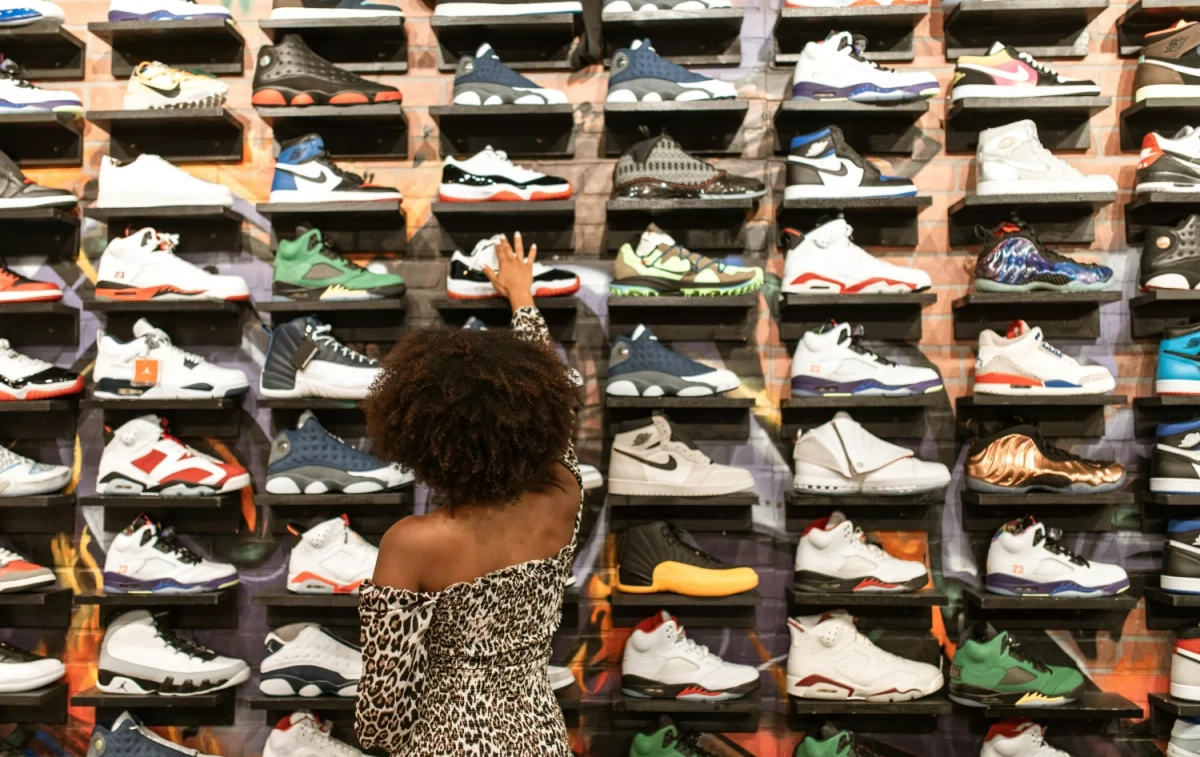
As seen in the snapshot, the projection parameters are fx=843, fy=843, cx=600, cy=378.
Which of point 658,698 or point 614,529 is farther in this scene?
point 614,529

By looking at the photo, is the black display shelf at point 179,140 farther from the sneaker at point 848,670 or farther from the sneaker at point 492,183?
the sneaker at point 848,670

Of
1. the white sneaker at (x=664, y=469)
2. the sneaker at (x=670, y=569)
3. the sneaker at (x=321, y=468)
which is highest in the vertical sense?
the white sneaker at (x=664, y=469)

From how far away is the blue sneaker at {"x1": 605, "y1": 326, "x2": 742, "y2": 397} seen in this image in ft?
10.1

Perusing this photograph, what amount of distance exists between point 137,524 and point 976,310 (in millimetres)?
3328

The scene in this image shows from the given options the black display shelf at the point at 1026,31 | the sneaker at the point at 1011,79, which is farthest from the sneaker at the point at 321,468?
the black display shelf at the point at 1026,31

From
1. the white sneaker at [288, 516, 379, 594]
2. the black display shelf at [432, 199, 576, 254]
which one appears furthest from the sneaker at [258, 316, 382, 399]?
the black display shelf at [432, 199, 576, 254]

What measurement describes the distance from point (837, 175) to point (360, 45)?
1.97 m

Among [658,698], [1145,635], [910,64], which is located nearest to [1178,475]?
[1145,635]

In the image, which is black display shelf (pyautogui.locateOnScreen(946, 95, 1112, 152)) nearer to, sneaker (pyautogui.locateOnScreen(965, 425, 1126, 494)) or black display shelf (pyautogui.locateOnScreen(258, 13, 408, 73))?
sneaker (pyautogui.locateOnScreen(965, 425, 1126, 494))

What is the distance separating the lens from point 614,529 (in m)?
3.32

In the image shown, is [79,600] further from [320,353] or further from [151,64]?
[151,64]

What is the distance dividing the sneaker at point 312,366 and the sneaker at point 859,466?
166cm

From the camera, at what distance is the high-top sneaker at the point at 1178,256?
3.16m

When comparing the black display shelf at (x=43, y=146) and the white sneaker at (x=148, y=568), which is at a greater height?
the black display shelf at (x=43, y=146)
